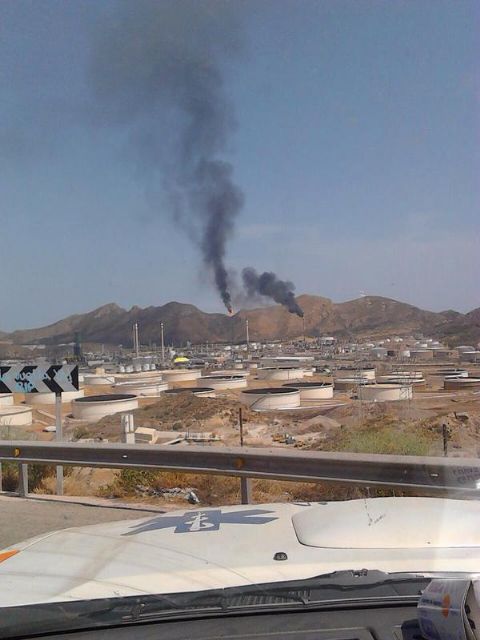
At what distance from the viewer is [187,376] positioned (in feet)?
230

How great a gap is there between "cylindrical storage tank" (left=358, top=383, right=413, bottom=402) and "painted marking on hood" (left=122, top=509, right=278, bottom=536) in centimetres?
3583

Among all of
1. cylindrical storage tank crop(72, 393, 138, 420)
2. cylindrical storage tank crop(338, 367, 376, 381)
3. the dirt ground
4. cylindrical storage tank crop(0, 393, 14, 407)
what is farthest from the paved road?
cylindrical storage tank crop(338, 367, 376, 381)

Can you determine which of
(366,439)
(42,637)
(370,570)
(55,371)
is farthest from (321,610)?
(366,439)

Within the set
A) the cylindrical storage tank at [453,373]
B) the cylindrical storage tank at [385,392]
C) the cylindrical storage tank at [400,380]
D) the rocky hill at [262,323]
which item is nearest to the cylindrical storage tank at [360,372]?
the cylindrical storage tank at [400,380]

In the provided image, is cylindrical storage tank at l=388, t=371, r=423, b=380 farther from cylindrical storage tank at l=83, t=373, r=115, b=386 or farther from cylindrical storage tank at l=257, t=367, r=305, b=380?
cylindrical storage tank at l=83, t=373, r=115, b=386

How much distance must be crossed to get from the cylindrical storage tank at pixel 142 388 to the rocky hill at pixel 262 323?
3821 mm

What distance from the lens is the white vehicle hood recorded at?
249cm

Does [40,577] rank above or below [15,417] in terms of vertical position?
above

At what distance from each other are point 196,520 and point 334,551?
0.84 meters

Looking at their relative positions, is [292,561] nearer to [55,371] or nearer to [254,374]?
[55,371]

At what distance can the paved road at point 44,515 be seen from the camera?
7.36 metres

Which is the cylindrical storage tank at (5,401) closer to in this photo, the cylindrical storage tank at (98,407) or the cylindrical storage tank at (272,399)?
the cylindrical storage tank at (98,407)

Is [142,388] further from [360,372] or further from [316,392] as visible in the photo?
[360,372]

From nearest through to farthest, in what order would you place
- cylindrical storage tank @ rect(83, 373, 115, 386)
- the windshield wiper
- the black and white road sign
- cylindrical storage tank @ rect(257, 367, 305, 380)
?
the windshield wiper → the black and white road sign → cylindrical storage tank @ rect(83, 373, 115, 386) → cylindrical storage tank @ rect(257, 367, 305, 380)
